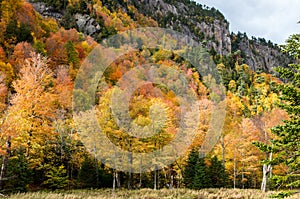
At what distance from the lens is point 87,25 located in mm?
91000

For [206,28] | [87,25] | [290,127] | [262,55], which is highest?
[206,28]

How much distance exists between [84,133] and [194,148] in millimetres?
11214

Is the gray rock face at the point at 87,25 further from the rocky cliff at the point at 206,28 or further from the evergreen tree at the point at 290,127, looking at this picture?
the evergreen tree at the point at 290,127

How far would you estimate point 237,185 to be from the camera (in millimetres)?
34312

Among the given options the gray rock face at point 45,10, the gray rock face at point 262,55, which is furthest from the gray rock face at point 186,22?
the gray rock face at point 45,10

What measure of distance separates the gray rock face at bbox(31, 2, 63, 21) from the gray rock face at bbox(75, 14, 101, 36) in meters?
5.94

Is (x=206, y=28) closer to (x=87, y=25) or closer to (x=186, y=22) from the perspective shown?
(x=186, y=22)

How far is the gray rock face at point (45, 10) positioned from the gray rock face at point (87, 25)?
19.5 feet

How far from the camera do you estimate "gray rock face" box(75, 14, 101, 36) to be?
90.2 m

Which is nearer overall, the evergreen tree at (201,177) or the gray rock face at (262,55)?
the evergreen tree at (201,177)

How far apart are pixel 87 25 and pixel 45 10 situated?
13117 millimetres

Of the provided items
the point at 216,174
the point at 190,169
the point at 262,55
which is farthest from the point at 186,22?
the point at 190,169

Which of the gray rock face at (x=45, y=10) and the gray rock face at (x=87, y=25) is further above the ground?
the gray rock face at (x=45, y=10)

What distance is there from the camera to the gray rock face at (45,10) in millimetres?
88125
